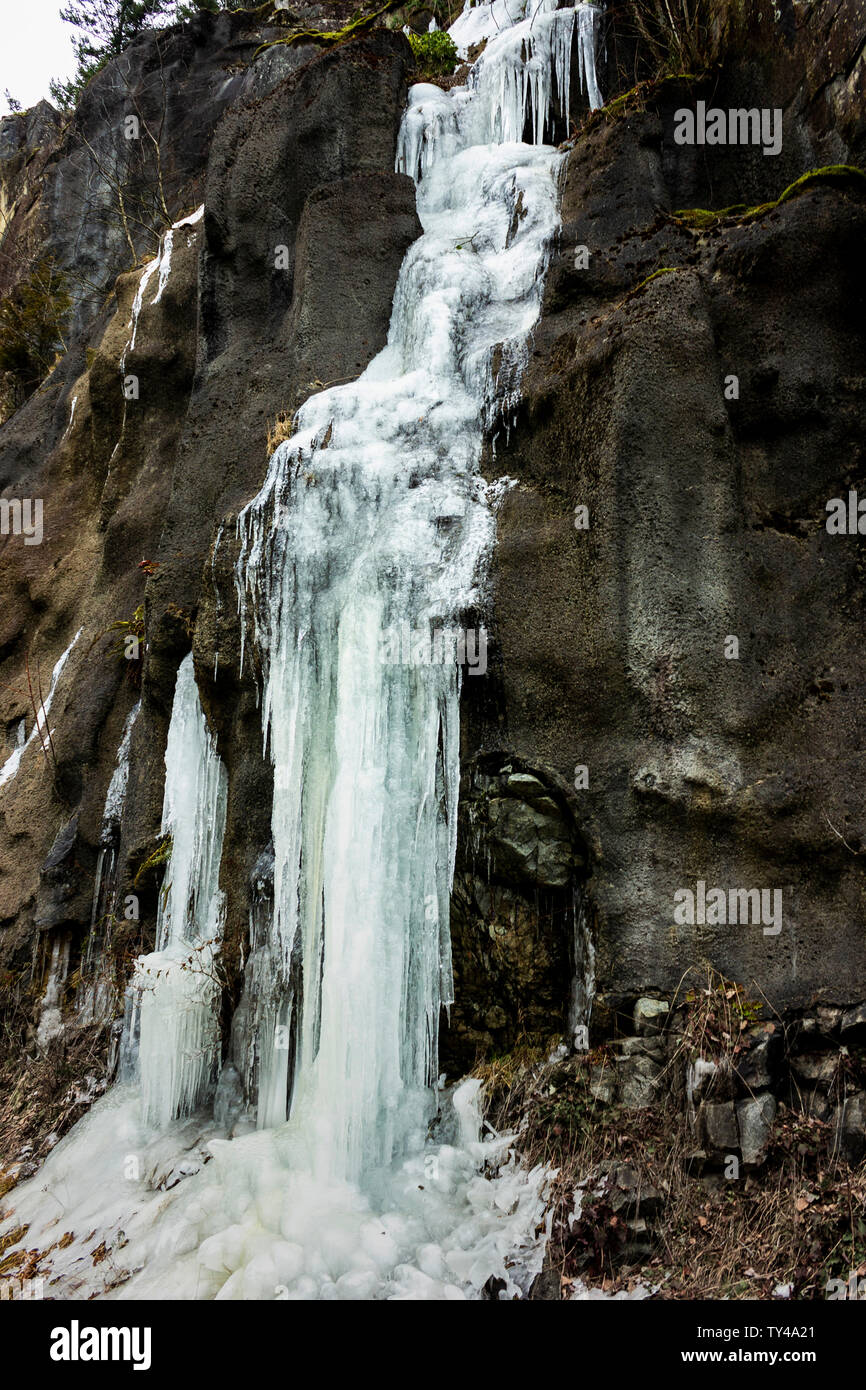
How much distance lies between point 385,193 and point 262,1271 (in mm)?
8042

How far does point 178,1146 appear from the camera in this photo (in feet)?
20.6

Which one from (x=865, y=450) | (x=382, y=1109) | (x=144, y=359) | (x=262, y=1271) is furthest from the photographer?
(x=144, y=359)

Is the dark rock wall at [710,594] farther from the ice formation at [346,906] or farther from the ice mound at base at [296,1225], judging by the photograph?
the ice mound at base at [296,1225]

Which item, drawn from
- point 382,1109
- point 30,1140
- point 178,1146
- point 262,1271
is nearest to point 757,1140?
point 382,1109

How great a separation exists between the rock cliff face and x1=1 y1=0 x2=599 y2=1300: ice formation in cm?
30

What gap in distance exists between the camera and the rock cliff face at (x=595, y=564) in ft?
18.2

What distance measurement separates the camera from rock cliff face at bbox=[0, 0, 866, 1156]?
5547 millimetres

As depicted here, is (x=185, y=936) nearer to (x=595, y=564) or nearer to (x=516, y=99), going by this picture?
(x=595, y=564)

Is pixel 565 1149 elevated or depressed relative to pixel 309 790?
depressed

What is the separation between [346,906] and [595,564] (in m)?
2.48

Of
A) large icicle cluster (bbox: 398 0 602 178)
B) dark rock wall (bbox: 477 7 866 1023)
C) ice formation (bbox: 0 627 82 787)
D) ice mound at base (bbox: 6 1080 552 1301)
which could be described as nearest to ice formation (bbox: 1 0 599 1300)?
ice mound at base (bbox: 6 1080 552 1301)

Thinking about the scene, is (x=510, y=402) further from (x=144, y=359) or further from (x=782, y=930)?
(x=144, y=359)

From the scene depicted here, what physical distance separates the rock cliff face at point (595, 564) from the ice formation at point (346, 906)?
0.99 ft

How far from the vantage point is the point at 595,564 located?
601 cm
